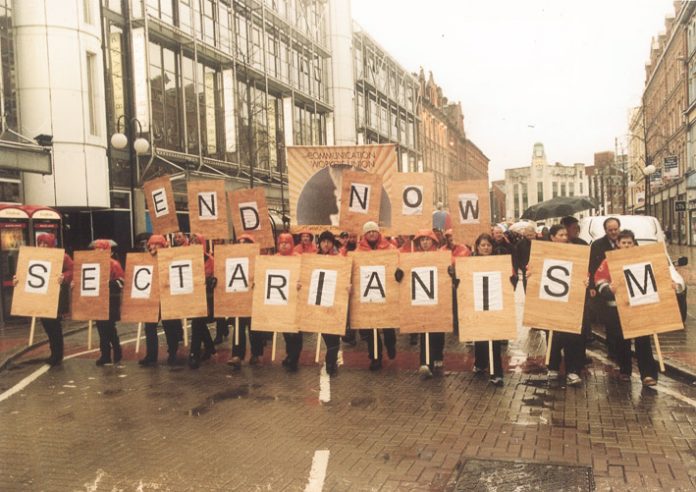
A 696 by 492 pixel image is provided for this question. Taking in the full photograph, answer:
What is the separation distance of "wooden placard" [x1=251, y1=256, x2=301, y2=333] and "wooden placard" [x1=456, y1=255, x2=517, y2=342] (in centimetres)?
226

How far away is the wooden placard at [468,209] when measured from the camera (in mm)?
9680

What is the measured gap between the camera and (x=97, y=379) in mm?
8461

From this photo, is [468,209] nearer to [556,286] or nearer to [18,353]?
[556,286]

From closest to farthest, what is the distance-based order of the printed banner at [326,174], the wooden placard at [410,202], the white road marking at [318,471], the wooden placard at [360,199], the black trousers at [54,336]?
1. the white road marking at [318,471]
2. the black trousers at [54,336]
3. the wooden placard at [410,202]
4. the wooden placard at [360,199]
5. the printed banner at [326,174]

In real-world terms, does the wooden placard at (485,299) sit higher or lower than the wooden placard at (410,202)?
lower

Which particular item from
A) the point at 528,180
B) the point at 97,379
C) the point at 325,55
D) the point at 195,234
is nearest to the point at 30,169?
the point at 195,234

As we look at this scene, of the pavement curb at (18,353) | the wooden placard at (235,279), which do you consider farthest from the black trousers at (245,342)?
the pavement curb at (18,353)

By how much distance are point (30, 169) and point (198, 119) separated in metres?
12.5

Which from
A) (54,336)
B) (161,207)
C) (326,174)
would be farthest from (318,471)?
(326,174)

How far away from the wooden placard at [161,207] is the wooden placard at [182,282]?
4.91 feet

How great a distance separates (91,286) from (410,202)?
5018 millimetres

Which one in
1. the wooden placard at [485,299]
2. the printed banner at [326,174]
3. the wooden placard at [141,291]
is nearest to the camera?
the wooden placard at [485,299]

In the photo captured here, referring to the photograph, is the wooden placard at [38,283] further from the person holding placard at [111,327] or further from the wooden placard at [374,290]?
the wooden placard at [374,290]

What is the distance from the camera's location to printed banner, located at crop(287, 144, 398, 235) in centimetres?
1376
